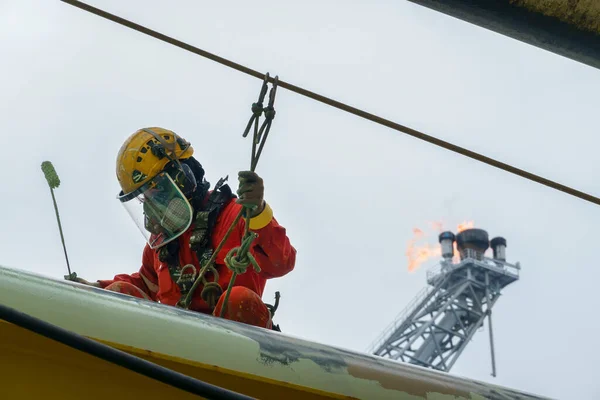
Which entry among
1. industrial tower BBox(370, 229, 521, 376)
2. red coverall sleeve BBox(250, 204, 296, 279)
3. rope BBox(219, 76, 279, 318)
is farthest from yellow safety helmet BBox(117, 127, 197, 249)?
industrial tower BBox(370, 229, 521, 376)

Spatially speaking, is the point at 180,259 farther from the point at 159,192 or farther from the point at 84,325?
the point at 84,325

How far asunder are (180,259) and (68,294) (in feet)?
7.36

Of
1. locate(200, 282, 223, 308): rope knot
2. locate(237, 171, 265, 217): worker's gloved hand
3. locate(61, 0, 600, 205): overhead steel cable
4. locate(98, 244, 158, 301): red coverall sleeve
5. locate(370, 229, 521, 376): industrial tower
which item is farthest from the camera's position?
locate(370, 229, 521, 376): industrial tower

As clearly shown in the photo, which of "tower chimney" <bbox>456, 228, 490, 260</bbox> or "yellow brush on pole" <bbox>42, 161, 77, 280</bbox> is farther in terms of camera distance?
"tower chimney" <bbox>456, 228, 490, 260</bbox>

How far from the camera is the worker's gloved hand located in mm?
3352

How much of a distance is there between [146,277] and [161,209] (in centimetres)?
36

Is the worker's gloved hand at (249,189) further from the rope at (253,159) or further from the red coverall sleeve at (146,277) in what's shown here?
the red coverall sleeve at (146,277)

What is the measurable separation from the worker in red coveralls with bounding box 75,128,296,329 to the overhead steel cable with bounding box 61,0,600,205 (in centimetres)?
46

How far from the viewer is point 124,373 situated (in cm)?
193

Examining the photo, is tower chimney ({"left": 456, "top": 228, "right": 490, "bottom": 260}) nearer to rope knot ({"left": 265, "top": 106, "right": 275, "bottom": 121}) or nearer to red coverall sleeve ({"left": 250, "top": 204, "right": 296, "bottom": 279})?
red coverall sleeve ({"left": 250, "top": 204, "right": 296, "bottom": 279})

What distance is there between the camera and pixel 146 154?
15.0ft

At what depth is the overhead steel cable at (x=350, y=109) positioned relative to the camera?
304 centimetres

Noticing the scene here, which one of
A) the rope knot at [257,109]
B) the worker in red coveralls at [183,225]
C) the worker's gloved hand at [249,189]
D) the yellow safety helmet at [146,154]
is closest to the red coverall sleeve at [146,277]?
the worker in red coveralls at [183,225]

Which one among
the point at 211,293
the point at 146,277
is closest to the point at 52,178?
the point at 211,293
